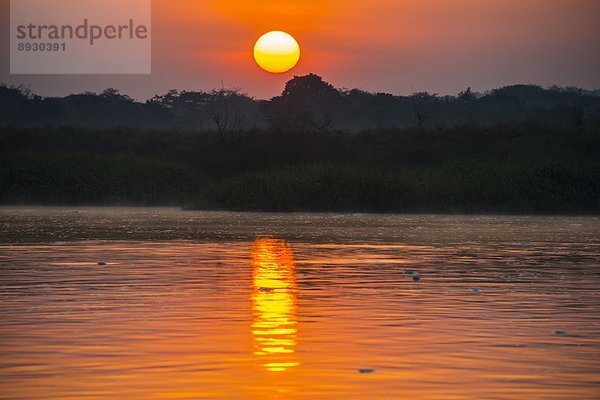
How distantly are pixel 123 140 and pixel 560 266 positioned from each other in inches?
2512

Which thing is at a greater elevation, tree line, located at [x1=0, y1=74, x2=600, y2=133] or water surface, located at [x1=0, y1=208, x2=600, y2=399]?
tree line, located at [x1=0, y1=74, x2=600, y2=133]

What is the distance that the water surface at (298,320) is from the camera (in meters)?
11.7

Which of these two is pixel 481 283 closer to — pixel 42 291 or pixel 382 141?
pixel 42 291

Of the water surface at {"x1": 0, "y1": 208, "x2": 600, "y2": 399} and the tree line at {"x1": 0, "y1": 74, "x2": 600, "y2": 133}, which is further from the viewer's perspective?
the tree line at {"x1": 0, "y1": 74, "x2": 600, "y2": 133}

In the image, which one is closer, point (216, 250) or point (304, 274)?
point (304, 274)

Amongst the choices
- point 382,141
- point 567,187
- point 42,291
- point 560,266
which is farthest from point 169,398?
point 382,141

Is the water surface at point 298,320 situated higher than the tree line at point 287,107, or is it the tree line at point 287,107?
the tree line at point 287,107

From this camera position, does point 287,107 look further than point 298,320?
Yes

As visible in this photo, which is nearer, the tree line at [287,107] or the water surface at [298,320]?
the water surface at [298,320]

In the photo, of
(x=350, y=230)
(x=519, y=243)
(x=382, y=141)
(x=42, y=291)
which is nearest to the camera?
(x=42, y=291)

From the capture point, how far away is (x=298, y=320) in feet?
53.4

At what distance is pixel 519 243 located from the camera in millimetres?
33719

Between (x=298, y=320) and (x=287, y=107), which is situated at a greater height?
(x=287, y=107)

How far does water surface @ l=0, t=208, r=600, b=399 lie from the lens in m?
11.7
